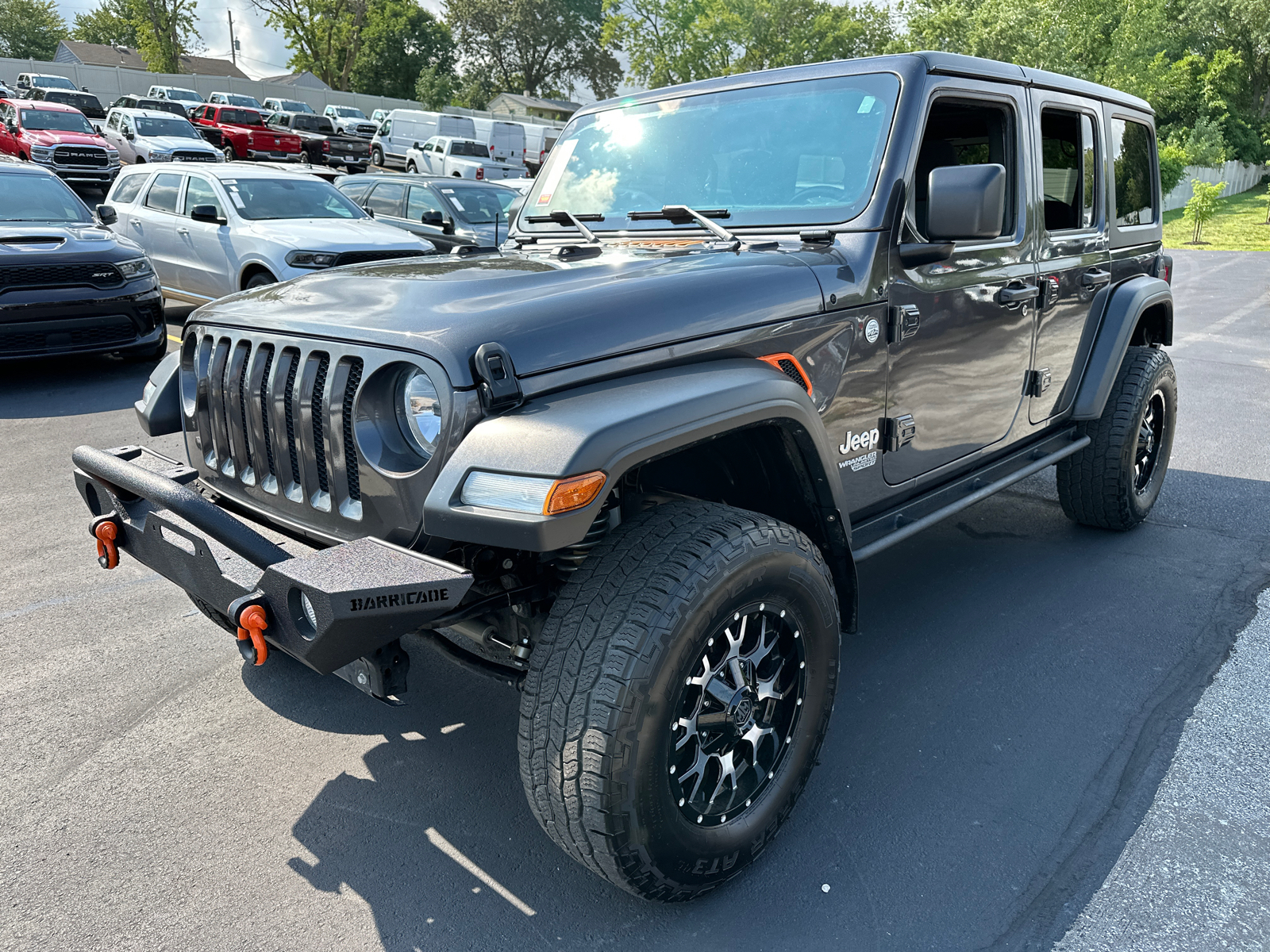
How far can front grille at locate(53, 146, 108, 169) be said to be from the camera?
20.7 m

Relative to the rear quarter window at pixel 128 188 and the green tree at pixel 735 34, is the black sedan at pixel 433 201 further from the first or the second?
the green tree at pixel 735 34

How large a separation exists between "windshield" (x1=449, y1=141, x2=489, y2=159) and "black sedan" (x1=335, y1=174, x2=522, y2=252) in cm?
1541

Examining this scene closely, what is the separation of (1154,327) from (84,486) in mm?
4845

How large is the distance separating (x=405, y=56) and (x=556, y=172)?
7253cm

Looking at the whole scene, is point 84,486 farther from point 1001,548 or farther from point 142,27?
point 142,27

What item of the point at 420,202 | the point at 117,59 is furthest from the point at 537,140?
the point at 117,59

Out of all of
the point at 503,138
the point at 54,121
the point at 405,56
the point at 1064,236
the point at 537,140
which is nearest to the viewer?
the point at 1064,236

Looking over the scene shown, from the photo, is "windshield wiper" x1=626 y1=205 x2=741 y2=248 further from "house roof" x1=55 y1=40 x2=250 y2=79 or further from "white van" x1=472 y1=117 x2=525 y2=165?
"house roof" x1=55 y1=40 x2=250 y2=79

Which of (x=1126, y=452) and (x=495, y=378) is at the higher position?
(x=495, y=378)

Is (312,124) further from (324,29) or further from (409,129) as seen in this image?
(324,29)

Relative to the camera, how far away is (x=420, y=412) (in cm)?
221

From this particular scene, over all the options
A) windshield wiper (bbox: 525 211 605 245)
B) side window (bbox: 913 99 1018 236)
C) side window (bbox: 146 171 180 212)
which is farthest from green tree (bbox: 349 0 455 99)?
side window (bbox: 913 99 1018 236)

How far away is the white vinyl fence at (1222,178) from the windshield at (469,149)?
22.6 meters

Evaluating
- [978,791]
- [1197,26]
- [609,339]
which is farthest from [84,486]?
[1197,26]
